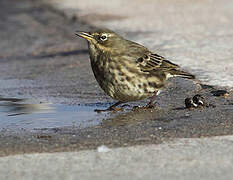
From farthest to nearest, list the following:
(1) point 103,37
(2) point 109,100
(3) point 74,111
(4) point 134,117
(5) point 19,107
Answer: (2) point 109,100
(5) point 19,107
(1) point 103,37
(3) point 74,111
(4) point 134,117

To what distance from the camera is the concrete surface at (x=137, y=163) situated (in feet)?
15.4

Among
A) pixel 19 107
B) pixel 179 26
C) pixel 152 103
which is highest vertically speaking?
pixel 152 103

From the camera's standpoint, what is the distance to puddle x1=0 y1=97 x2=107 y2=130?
692 cm

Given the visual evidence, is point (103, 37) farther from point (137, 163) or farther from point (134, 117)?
point (137, 163)

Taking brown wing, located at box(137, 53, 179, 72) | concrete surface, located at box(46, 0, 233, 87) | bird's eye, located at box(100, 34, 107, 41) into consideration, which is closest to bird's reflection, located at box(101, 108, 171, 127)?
brown wing, located at box(137, 53, 179, 72)

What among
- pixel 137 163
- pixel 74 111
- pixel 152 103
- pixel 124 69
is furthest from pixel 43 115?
pixel 137 163

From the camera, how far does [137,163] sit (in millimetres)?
5008

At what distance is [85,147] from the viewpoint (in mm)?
5629

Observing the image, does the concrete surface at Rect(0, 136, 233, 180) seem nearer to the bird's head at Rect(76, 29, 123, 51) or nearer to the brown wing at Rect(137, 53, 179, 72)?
the brown wing at Rect(137, 53, 179, 72)

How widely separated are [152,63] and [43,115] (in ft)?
4.55

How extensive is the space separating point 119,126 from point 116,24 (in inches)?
339

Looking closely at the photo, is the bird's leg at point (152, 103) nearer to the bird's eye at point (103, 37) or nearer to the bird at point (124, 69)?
the bird at point (124, 69)

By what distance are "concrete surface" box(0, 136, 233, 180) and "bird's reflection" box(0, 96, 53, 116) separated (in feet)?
7.87

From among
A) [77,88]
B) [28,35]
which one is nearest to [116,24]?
[28,35]
